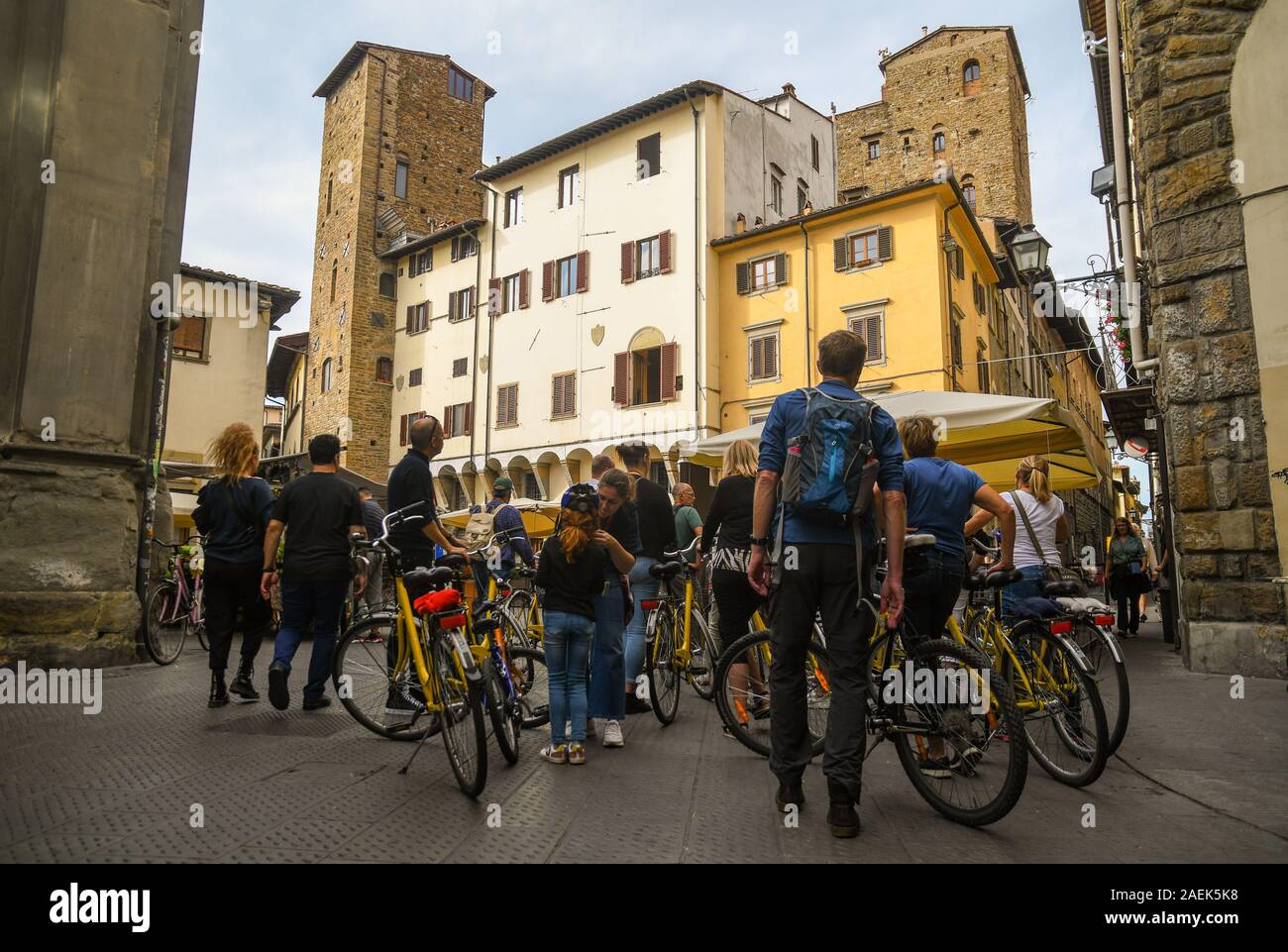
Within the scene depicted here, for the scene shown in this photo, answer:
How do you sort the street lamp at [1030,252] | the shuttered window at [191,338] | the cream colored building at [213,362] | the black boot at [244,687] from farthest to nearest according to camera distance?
the shuttered window at [191,338] → the cream colored building at [213,362] → the street lamp at [1030,252] → the black boot at [244,687]

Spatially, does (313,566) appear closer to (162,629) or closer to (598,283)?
(162,629)

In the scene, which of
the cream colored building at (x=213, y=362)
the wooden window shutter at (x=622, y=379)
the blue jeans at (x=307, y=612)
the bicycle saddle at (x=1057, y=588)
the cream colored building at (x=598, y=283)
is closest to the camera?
the bicycle saddle at (x=1057, y=588)

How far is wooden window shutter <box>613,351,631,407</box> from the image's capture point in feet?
94.6

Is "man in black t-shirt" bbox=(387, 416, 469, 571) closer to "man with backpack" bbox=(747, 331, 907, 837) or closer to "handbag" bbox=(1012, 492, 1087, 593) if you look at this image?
"man with backpack" bbox=(747, 331, 907, 837)

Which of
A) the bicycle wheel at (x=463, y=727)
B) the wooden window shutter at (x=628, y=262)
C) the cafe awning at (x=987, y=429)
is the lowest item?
the bicycle wheel at (x=463, y=727)

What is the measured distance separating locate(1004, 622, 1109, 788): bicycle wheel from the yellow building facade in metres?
20.5

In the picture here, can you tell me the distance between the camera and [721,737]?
17.9ft

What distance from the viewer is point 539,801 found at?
151 inches

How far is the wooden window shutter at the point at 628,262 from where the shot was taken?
29.5 meters

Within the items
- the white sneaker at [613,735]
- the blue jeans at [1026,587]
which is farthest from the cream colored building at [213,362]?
the blue jeans at [1026,587]

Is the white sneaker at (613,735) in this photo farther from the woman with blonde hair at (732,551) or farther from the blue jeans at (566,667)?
the woman with blonde hair at (732,551)

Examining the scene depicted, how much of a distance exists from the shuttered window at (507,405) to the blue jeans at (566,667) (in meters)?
28.0

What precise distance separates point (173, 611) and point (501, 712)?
22.7 ft
